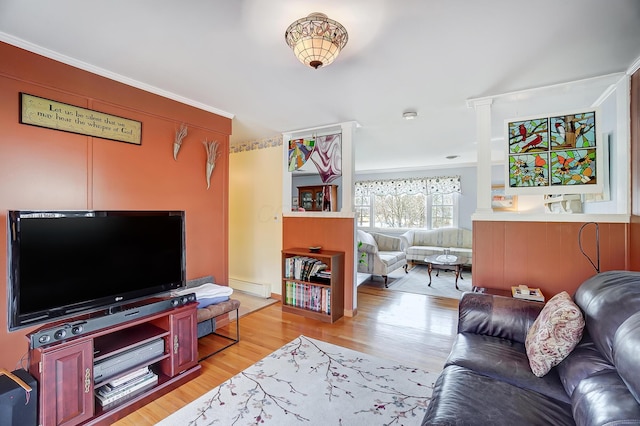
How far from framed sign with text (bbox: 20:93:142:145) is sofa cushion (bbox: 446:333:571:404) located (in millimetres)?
2889

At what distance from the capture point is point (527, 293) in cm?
225

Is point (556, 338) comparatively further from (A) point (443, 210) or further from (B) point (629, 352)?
(A) point (443, 210)

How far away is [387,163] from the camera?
21.8 feet

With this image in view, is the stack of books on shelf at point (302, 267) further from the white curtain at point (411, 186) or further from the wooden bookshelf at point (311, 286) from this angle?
the white curtain at point (411, 186)

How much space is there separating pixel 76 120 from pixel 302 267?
2.53 meters

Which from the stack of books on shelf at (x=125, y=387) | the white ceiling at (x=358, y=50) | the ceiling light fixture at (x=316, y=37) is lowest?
the stack of books on shelf at (x=125, y=387)

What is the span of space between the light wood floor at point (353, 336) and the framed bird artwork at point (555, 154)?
5.51ft

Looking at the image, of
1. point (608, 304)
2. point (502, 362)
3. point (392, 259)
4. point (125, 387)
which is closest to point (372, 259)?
point (392, 259)

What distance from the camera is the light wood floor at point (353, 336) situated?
2.03m

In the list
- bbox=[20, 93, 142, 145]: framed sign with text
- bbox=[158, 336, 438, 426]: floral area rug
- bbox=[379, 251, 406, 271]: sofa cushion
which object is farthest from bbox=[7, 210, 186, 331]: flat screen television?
bbox=[379, 251, 406, 271]: sofa cushion

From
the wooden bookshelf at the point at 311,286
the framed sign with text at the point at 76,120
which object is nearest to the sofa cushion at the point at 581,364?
the wooden bookshelf at the point at 311,286

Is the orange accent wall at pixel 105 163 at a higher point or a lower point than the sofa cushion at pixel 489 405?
higher

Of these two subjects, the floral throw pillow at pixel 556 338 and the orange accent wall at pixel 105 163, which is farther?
the orange accent wall at pixel 105 163

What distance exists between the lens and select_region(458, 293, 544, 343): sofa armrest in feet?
5.94
